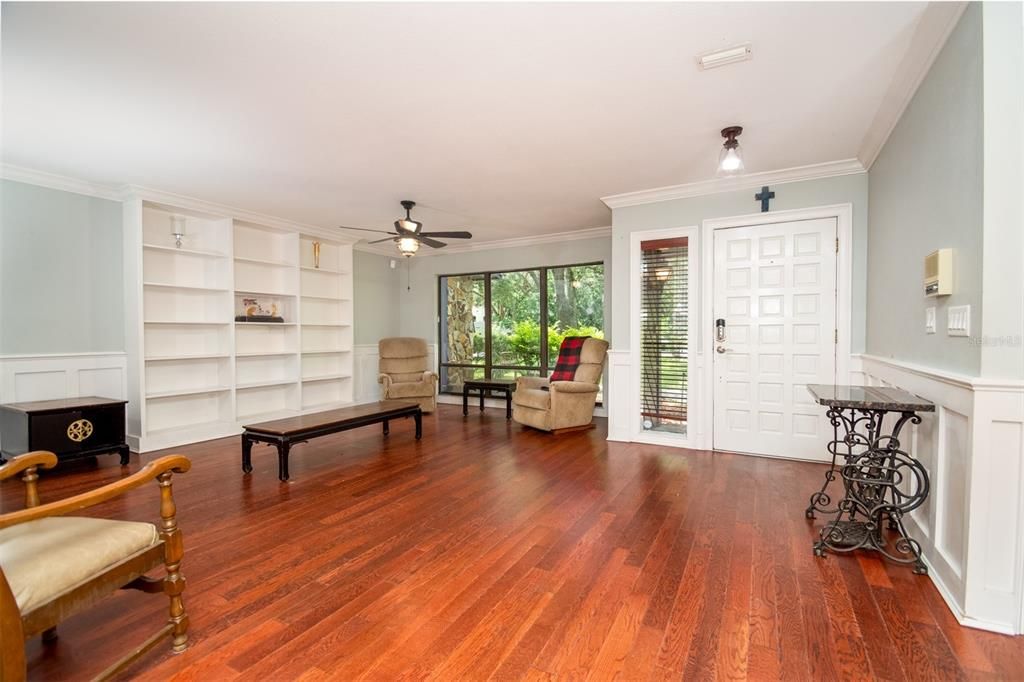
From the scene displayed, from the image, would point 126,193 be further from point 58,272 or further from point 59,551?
point 59,551

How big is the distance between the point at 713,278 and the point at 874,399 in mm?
2174

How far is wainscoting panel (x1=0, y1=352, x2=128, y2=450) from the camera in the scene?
12.8ft

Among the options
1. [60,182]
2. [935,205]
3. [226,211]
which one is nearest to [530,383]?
[226,211]

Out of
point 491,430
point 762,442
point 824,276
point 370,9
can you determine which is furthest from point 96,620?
point 824,276

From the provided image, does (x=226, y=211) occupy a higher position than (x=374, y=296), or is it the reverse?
(x=226, y=211)

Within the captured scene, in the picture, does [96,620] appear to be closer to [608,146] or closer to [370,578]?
[370,578]

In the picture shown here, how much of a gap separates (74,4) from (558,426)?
464 centimetres

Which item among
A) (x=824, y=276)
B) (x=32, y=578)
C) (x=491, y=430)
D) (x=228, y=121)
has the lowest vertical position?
(x=491, y=430)

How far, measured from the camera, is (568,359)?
576cm

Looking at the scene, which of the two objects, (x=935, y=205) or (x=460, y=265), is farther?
(x=460, y=265)

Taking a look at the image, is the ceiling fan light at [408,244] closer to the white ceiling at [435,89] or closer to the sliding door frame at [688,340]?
the white ceiling at [435,89]

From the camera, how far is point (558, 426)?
512cm

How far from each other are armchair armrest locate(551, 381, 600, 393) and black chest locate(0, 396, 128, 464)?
4.10 meters

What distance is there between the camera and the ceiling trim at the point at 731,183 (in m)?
3.75
